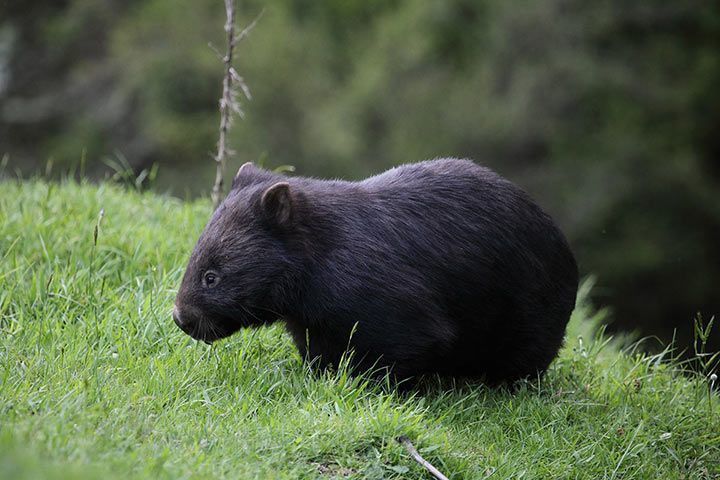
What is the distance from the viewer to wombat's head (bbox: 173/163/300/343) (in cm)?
489

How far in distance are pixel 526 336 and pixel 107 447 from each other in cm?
255

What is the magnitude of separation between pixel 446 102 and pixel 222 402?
1361cm

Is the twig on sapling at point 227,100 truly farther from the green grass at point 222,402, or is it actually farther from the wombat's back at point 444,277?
the wombat's back at point 444,277

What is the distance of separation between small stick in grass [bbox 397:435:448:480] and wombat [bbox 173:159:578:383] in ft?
2.09

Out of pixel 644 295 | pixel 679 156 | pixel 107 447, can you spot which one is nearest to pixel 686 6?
pixel 679 156

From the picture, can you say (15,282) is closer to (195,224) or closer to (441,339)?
(195,224)

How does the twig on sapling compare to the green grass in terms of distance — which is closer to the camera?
the green grass

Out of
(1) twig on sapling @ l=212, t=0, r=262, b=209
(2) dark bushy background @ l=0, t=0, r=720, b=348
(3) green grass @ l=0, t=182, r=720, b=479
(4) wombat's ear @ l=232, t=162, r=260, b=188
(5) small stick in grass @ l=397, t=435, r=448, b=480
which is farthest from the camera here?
(2) dark bushy background @ l=0, t=0, r=720, b=348

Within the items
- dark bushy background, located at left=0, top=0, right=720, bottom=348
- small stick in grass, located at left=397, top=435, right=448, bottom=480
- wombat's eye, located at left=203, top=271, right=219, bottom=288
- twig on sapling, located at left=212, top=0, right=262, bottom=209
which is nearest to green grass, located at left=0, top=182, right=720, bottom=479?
small stick in grass, located at left=397, top=435, right=448, bottom=480

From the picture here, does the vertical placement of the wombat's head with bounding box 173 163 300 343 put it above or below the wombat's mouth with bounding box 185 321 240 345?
above

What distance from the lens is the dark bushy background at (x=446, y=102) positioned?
16031mm

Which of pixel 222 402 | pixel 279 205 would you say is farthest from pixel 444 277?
pixel 222 402

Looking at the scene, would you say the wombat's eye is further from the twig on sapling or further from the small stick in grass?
the twig on sapling

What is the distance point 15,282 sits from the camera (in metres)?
5.44
